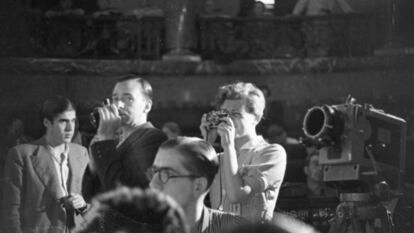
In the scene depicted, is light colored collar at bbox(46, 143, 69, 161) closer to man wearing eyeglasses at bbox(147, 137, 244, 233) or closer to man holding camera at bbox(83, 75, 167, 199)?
man holding camera at bbox(83, 75, 167, 199)

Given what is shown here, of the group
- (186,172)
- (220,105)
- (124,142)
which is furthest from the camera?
(220,105)

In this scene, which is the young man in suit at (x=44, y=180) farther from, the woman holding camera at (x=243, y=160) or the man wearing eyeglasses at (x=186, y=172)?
the man wearing eyeglasses at (x=186, y=172)

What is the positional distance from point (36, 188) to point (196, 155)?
6.07ft

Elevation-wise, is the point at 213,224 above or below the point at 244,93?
below

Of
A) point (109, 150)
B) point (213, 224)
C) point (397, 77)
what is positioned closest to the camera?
point (213, 224)

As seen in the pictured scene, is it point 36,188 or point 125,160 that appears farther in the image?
point 36,188

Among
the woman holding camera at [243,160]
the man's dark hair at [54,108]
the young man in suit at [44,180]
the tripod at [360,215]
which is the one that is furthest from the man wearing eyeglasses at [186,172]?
the man's dark hair at [54,108]

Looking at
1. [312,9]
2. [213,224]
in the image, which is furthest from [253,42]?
[213,224]

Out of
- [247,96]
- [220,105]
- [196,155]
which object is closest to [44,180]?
[220,105]

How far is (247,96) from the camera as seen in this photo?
481cm

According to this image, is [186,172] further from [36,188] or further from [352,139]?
[36,188]

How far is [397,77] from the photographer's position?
→ 33.2 feet

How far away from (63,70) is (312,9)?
2.20 metres

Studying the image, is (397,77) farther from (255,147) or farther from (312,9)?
(255,147)
